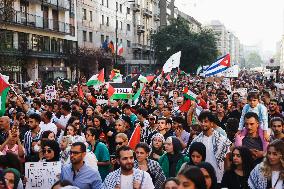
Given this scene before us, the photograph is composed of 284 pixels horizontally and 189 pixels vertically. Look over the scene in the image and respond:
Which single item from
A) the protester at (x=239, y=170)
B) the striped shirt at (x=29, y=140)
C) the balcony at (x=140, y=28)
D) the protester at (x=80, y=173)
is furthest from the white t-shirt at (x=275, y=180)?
the balcony at (x=140, y=28)

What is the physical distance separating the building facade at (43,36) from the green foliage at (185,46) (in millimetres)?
13089

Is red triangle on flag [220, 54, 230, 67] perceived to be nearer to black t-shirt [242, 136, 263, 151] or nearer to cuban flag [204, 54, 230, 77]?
cuban flag [204, 54, 230, 77]

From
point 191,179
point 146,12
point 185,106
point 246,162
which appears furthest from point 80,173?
point 146,12

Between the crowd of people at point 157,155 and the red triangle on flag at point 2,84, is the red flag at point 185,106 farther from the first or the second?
the red triangle on flag at point 2,84

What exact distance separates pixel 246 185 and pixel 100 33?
49.0 metres

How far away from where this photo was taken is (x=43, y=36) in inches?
1624

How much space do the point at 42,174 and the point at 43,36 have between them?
3618 cm

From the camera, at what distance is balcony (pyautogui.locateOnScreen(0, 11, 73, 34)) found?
36938 millimetres

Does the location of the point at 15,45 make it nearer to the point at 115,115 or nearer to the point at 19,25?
the point at 19,25

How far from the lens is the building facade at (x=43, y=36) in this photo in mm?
36562

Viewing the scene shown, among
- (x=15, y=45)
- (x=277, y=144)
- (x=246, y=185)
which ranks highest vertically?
(x=15, y=45)

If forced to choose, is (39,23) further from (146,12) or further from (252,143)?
(252,143)

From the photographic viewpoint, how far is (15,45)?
3666cm

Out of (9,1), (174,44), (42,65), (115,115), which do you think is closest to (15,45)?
(42,65)
